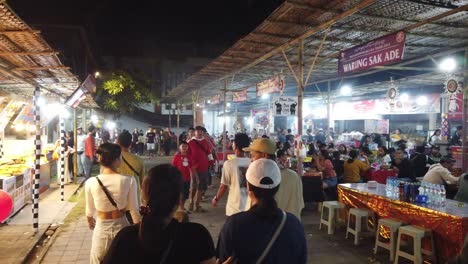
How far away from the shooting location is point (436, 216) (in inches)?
218

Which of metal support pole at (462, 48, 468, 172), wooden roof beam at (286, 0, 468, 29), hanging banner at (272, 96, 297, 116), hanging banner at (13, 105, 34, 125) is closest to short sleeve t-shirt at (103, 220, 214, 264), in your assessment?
wooden roof beam at (286, 0, 468, 29)

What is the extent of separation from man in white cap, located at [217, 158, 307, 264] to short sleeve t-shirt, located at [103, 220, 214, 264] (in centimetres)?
27

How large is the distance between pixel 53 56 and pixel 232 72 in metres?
7.40

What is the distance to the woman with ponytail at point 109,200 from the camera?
12.2 feet

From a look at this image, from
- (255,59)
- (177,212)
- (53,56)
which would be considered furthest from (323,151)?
(177,212)

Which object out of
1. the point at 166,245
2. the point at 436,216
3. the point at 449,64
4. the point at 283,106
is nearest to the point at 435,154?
the point at 449,64

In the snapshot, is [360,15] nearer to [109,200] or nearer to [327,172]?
[327,172]

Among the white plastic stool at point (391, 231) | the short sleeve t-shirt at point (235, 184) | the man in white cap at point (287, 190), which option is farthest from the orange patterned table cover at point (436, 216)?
the short sleeve t-shirt at point (235, 184)

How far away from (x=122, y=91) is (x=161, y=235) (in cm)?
2176

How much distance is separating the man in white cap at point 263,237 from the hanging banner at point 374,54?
4.82 m

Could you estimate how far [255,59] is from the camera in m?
10.6

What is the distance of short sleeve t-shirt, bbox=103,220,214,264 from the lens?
1.87 m

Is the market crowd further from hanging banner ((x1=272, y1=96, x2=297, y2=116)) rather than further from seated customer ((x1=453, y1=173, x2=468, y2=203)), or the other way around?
hanging banner ((x1=272, y1=96, x2=297, y2=116))

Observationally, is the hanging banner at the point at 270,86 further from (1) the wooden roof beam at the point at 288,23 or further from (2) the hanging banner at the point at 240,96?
(1) the wooden roof beam at the point at 288,23
